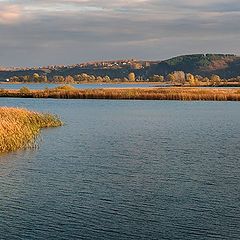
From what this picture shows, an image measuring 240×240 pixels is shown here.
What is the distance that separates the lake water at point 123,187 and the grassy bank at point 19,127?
2.65 feet

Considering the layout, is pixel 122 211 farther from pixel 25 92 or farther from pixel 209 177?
pixel 25 92

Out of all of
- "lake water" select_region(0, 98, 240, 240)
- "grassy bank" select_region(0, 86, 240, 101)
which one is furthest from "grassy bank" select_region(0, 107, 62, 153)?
"grassy bank" select_region(0, 86, 240, 101)

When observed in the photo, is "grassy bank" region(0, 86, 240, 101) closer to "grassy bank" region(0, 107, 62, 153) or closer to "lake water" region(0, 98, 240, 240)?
"grassy bank" region(0, 107, 62, 153)

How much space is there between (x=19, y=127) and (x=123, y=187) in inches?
369

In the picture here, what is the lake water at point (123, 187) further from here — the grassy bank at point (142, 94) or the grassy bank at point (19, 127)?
the grassy bank at point (142, 94)

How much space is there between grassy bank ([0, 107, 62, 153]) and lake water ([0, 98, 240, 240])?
2.65 ft

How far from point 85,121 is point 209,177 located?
2004cm

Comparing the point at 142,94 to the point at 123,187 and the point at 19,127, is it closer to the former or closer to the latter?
the point at 19,127

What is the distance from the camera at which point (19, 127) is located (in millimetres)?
23391

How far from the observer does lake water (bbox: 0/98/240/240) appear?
11.6 metres

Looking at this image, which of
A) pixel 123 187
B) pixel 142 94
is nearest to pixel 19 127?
pixel 123 187

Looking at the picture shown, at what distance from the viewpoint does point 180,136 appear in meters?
27.3

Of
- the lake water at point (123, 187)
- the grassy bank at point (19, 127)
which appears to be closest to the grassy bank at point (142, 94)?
the grassy bank at point (19, 127)

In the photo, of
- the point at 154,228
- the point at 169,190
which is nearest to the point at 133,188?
the point at 169,190
